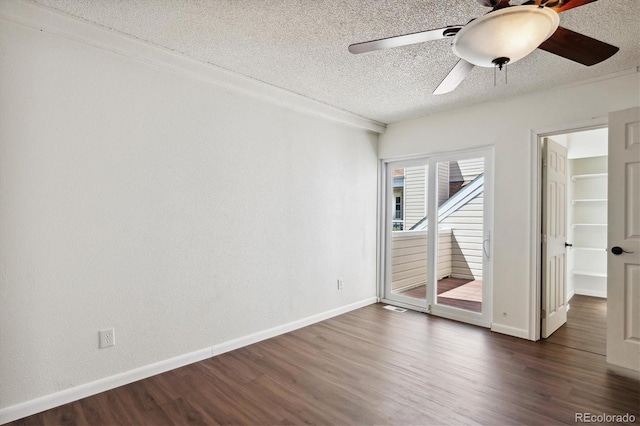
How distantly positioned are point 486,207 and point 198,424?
11.2ft

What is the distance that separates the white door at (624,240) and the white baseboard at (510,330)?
28.6 inches

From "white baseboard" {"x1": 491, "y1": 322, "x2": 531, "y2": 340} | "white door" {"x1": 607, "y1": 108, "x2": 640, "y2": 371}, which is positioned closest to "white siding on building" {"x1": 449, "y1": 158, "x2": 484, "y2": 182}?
"white door" {"x1": 607, "y1": 108, "x2": 640, "y2": 371}

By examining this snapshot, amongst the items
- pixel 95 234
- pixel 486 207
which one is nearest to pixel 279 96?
pixel 95 234

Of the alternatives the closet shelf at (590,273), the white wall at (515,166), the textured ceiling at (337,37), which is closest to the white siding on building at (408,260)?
the white wall at (515,166)

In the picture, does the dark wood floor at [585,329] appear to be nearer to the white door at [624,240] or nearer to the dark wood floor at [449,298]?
the white door at [624,240]

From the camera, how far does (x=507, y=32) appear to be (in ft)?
4.52

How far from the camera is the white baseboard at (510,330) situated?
11.1 ft

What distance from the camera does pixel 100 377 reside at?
2332mm

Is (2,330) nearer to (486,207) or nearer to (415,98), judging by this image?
(415,98)

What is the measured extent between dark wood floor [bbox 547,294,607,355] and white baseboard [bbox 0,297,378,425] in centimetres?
270

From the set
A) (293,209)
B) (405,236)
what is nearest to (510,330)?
(405,236)

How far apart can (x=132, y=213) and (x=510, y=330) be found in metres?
3.74

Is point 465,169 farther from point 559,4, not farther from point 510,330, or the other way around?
point 559,4

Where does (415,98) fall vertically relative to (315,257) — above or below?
above
